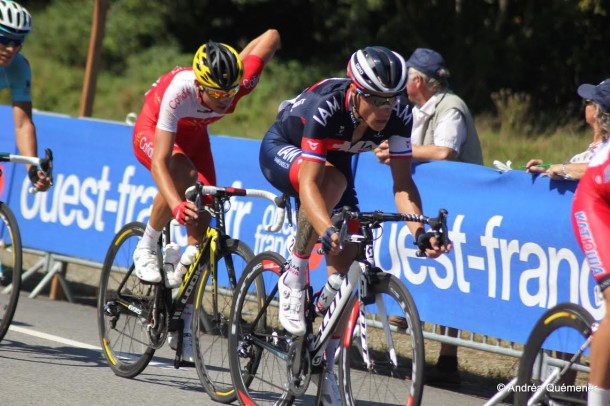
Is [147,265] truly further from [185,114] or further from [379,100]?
[379,100]

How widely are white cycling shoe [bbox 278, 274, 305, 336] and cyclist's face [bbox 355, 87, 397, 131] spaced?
3.23 feet

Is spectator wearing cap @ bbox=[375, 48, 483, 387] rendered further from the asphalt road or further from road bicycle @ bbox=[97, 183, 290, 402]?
road bicycle @ bbox=[97, 183, 290, 402]

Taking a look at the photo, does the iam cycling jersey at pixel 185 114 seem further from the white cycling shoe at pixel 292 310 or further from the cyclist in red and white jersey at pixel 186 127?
the white cycling shoe at pixel 292 310

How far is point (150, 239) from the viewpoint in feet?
23.7

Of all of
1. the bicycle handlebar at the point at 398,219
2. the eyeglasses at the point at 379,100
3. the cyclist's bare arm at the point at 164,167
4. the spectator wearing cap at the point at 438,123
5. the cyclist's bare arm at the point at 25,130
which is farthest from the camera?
the spectator wearing cap at the point at 438,123

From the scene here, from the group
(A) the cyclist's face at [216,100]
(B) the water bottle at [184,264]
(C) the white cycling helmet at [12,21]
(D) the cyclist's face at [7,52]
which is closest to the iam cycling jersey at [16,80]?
(D) the cyclist's face at [7,52]

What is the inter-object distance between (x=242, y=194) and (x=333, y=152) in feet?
2.06

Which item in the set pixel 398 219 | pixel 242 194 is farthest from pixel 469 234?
pixel 398 219

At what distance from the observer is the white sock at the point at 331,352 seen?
589cm

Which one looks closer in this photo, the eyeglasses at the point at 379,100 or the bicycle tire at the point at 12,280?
the eyeglasses at the point at 379,100

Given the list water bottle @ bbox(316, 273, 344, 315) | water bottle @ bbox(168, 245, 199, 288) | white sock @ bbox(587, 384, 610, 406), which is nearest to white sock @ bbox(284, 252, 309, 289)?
water bottle @ bbox(316, 273, 344, 315)

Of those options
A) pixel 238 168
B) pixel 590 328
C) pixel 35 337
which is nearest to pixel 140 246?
pixel 35 337

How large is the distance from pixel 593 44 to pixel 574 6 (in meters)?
1.17

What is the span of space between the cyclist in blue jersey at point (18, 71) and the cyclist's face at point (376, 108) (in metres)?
2.70
